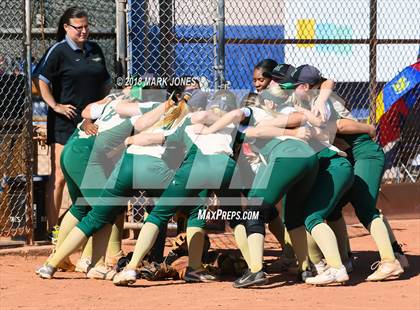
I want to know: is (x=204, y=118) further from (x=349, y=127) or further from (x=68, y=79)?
(x=68, y=79)

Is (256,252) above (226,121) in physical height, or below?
below

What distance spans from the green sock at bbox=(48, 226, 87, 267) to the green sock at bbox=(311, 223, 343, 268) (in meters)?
1.94

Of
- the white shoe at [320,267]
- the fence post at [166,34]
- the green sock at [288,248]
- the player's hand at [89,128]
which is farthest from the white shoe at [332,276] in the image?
the fence post at [166,34]

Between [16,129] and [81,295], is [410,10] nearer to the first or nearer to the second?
[16,129]

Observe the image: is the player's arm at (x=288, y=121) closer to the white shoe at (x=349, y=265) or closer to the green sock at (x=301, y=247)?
the green sock at (x=301, y=247)

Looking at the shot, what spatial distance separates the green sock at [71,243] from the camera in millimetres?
8516

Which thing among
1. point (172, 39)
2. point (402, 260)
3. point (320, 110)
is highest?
point (172, 39)

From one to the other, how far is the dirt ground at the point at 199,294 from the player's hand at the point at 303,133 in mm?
1236

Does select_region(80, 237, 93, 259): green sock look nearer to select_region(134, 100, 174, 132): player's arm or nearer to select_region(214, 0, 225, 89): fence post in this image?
select_region(134, 100, 174, 132): player's arm

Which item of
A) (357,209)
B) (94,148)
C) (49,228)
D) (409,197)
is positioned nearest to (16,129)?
(49,228)

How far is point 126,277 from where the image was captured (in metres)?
8.23

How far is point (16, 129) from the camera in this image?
1047 cm

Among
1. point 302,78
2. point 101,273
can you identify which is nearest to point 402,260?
point 302,78

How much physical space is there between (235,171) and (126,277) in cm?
128
